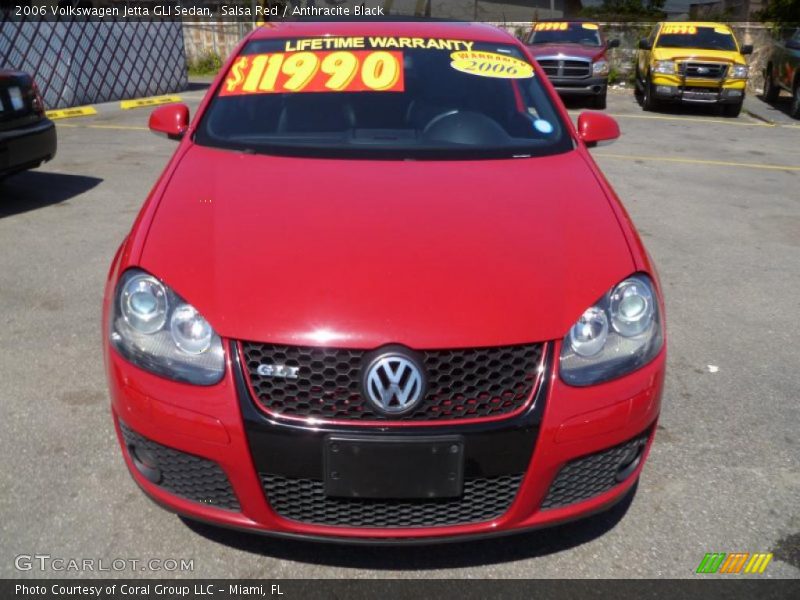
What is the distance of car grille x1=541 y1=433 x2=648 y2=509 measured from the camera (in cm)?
230

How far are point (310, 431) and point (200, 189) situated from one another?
119 cm

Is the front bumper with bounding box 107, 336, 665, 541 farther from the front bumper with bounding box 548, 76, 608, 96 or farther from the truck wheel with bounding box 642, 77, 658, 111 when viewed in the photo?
the truck wheel with bounding box 642, 77, 658, 111

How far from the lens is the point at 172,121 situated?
13.0 feet

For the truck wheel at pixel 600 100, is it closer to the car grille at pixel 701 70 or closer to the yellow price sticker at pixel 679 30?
the car grille at pixel 701 70

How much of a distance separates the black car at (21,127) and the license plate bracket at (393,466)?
17.9 feet

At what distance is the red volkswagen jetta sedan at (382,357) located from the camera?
84.4 inches

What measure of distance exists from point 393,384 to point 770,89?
56.6ft

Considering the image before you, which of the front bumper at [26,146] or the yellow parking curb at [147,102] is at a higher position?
the front bumper at [26,146]

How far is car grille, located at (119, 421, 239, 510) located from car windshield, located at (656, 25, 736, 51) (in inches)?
590

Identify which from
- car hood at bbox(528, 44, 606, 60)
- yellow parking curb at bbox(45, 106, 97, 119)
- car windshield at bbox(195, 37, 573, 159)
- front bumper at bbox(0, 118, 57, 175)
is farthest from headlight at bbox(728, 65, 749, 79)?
car windshield at bbox(195, 37, 573, 159)

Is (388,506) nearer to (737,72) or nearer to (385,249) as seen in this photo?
(385,249)

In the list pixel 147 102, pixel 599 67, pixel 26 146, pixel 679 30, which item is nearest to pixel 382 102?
pixel 26 146

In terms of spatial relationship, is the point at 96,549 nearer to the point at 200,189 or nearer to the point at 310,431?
the point at 310,431

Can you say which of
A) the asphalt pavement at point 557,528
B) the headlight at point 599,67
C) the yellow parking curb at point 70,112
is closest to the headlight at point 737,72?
the headlight at point 599,67
